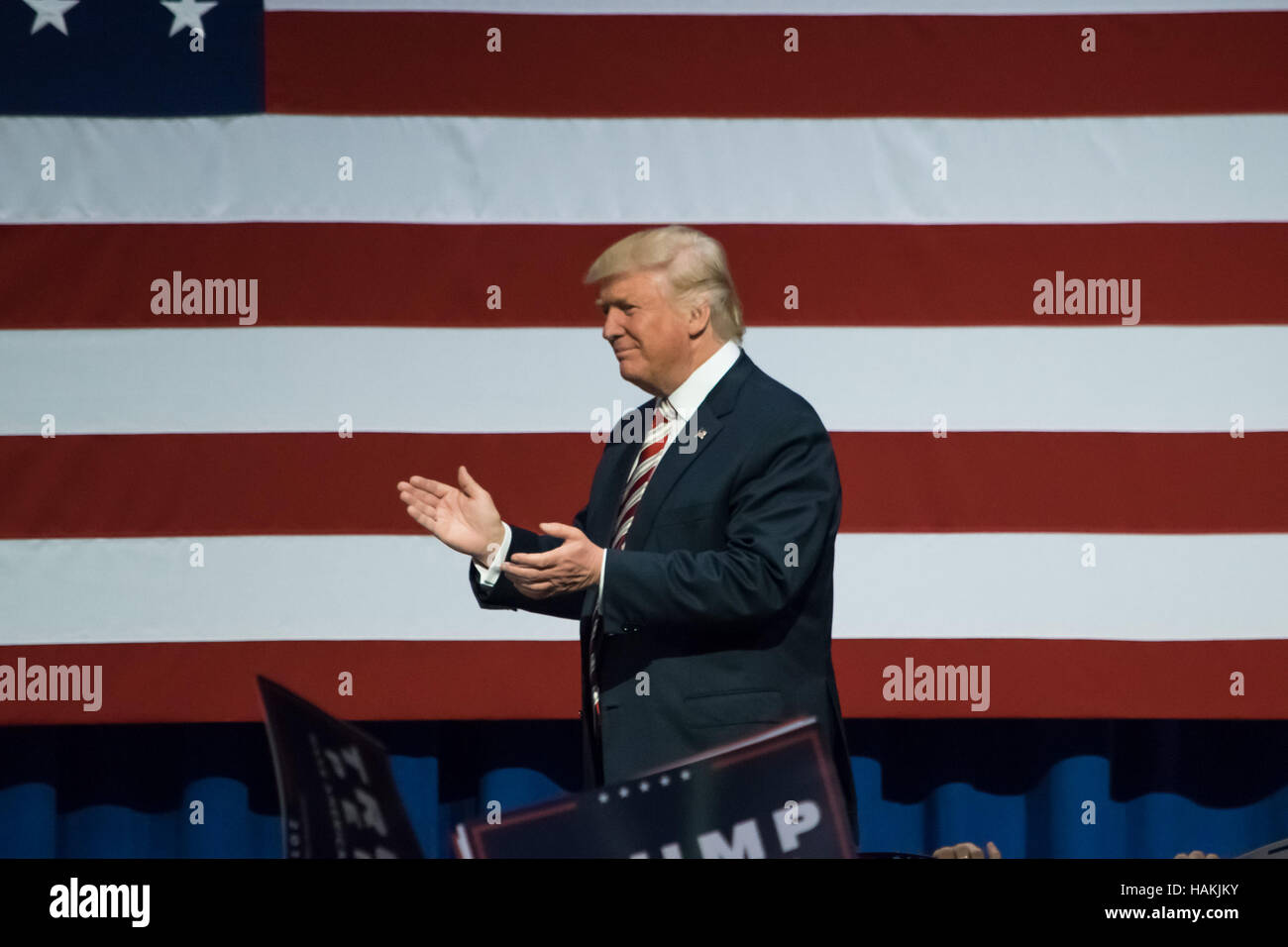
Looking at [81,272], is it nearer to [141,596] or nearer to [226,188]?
[226,188]

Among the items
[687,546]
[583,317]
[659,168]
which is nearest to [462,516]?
[687,546]

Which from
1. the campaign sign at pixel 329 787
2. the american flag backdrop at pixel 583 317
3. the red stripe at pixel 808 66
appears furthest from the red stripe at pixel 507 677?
the campaign sign at pixel 329 787

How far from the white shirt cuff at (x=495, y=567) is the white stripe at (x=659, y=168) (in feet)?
3.60

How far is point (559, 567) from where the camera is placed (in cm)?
138

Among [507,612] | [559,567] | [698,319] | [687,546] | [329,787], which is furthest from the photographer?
[507,612]

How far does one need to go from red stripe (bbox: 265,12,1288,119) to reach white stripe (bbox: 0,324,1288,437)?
450mm

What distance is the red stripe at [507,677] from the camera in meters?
2.33

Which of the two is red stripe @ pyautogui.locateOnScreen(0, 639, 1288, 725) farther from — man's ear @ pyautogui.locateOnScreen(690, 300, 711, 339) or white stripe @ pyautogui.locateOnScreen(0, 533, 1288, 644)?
man's ear @ pyautogui.locateOnScreen(690, 300, 711, 339)

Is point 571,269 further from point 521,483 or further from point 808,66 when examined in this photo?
point 808,66

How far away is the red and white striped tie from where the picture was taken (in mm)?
1638

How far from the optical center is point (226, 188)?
2.39 m

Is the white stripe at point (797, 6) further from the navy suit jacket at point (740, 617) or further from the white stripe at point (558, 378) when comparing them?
the navy suit jacket at point (740, 617)

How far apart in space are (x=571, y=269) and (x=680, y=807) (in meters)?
1.75
